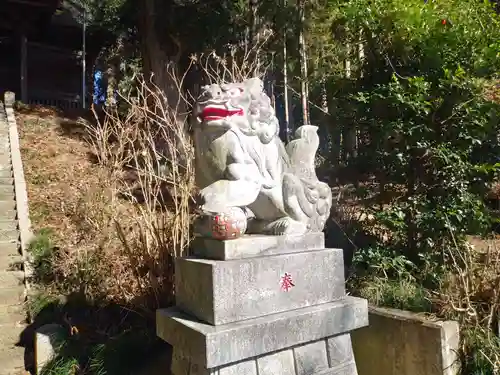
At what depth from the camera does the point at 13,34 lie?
1317 centimetres

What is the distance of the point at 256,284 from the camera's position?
2566mm

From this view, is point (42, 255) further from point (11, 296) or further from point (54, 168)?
point (54, 168)

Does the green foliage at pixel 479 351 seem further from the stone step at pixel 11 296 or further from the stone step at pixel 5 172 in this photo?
the stone step at pixel 5 172

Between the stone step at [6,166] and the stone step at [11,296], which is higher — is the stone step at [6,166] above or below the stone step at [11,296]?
above

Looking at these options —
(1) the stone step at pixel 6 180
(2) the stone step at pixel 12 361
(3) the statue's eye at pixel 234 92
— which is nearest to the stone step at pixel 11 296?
(2) the stone step at pixel 12 361

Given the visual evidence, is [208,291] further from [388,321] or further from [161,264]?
[388,321]

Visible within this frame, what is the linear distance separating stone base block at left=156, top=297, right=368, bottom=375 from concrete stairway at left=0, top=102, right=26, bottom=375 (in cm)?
172

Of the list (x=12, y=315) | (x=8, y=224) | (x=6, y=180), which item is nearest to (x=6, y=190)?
(x=6, y=180)

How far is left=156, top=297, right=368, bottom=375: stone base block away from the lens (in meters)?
2.34

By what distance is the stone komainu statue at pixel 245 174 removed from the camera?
258 cm

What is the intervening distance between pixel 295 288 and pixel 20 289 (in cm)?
318

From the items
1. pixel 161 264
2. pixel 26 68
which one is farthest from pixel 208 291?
pixel 26 68

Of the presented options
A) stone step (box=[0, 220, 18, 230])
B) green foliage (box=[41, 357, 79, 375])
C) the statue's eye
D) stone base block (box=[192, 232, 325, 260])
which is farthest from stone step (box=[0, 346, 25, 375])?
the statue's eye

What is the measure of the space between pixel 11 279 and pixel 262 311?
3.26 m
